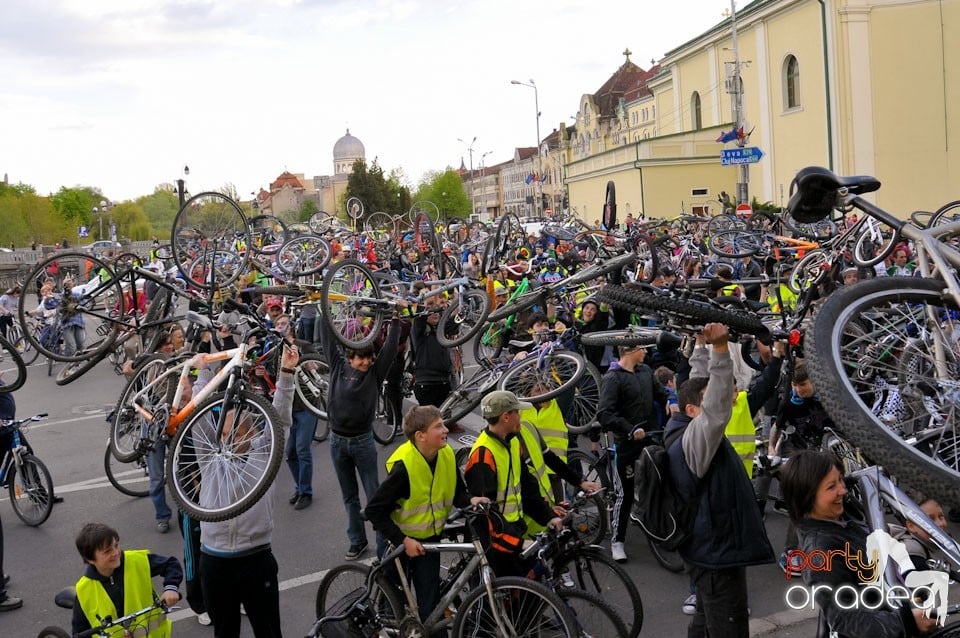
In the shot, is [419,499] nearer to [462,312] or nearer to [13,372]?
[13,372]

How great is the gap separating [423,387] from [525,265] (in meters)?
3.74

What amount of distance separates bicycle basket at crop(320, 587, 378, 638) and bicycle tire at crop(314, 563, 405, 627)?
0.07 metres

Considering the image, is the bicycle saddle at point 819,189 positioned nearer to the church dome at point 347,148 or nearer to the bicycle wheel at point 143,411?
the bicycle wheel at point 143,411

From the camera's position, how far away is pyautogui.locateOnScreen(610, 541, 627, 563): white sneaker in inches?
282

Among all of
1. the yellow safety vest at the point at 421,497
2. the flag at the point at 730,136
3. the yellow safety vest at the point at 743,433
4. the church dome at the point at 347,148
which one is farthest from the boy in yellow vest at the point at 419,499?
the church dome at the point at 347,148

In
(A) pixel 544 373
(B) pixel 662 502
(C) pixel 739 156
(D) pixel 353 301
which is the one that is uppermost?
(C) pixel 739 156

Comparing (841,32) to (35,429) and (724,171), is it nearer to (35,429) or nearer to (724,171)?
(724,171)

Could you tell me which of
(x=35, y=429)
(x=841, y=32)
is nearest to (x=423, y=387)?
(x=35, y=429)

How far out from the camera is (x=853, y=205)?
3.91 meters

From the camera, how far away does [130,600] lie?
203 inches

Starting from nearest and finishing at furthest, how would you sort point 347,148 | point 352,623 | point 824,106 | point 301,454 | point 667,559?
point 352,623
point 667,559
point 301,454
point 824,106
point 347,148

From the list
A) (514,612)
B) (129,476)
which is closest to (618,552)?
(514,612)

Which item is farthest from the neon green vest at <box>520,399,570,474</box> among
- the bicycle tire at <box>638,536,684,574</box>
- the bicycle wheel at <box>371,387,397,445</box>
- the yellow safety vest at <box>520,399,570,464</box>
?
the bicycle wheel at <box>371,387,397,445</box>

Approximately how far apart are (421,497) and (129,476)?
6489 millimetres
